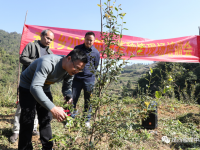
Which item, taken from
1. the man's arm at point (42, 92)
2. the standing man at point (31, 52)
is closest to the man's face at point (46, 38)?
the standing man at point (31, 52)

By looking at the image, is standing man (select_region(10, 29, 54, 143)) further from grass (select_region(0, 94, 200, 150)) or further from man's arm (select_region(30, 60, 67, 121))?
man's arm (select_region(30, 60, 67, 121))

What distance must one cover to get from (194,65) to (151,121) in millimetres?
27945

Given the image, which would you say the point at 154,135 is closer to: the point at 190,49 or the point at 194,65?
the point at 190,49

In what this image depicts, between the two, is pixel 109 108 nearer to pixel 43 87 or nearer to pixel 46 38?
pixel 43 87

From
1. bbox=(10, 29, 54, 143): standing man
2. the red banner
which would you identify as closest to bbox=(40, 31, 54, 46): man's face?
bbox=(10, 29, 54, 143): standing man

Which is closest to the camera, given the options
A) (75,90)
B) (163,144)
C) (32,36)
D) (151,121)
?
(163,144)

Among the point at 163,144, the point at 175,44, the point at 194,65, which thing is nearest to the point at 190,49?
the point at 175,44

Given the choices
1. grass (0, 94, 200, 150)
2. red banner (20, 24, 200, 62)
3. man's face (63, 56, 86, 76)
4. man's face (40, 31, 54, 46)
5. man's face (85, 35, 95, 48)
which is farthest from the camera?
red banner (20, 24, 200, 62)

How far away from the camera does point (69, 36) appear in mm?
5066

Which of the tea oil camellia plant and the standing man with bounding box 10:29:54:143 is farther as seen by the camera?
the standing man with bounding box 10:29:54:143

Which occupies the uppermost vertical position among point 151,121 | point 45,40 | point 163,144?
point 45,40

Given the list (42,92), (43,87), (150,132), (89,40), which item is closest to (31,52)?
(43,87)

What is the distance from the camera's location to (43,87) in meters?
1.72

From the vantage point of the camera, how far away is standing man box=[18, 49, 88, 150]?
3.98ft
